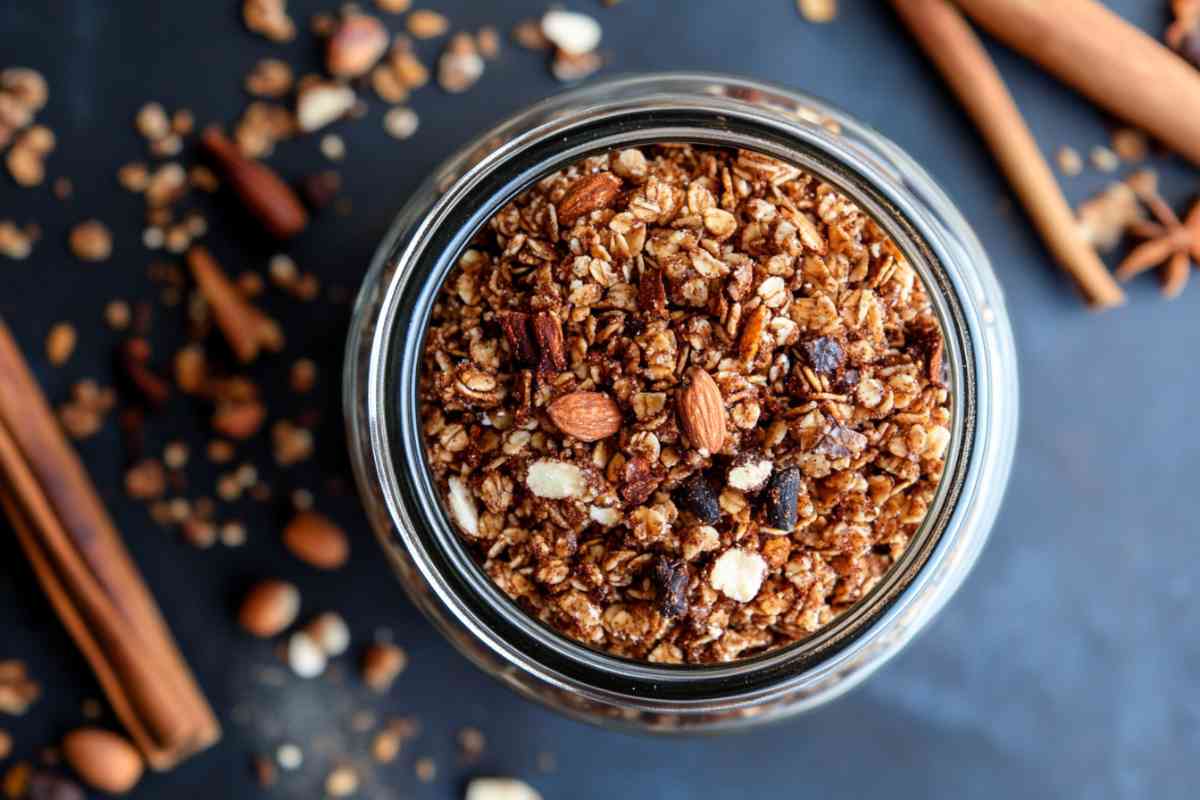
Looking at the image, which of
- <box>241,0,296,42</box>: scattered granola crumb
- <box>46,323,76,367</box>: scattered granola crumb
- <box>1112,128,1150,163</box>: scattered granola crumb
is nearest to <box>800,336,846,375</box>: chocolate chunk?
<box>1112,128,1150,163</box>: scattered granola crumb

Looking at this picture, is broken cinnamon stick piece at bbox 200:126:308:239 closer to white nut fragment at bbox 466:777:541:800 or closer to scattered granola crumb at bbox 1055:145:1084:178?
white nut fragment at bbox 466:777:541:800

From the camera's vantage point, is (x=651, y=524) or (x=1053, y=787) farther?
(x=1053, y=787)

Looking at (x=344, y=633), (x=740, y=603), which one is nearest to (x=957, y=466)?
(x=740, y=603)

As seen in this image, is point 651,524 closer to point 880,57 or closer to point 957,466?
point 957,466

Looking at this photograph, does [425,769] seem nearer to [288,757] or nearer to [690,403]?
[288,757]

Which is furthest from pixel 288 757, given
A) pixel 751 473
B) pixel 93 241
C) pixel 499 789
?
pixel 751 473
